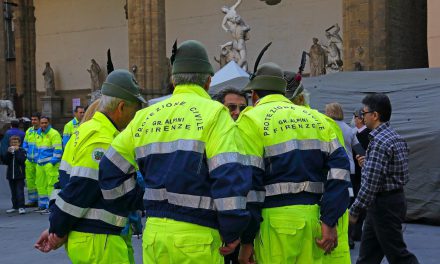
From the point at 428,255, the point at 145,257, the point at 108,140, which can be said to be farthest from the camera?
the point at 428,255

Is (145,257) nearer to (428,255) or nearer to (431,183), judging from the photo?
(428,255)

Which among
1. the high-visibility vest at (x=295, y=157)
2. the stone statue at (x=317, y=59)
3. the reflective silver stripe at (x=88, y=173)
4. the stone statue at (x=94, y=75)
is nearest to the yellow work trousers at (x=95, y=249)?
the reflective silver stripe at (x=88, y=173)

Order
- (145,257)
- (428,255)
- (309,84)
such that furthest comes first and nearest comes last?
(309,84)
(428,255)
(145,257)

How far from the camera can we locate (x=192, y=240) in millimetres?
3156

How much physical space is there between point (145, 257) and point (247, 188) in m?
0.67

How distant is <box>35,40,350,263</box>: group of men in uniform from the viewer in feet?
10.5

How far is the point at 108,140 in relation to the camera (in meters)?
3.91

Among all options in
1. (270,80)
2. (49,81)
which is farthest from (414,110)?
(49,81)

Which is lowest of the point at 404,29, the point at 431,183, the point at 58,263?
the point at 58,263

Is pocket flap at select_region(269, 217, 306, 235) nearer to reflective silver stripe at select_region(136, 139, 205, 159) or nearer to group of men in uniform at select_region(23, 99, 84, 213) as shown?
reflective silver stripe at select_region(136, 139, 205, 159)

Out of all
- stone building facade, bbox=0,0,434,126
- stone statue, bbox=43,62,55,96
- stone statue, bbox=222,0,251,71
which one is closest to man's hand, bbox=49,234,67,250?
stone building facade, bbox=0,0,434,126

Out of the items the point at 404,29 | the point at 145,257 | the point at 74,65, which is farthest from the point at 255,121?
the point at 74,65

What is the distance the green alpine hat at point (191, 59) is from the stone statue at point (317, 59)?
766 inches

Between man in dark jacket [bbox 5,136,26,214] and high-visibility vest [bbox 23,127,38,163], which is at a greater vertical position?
high-visibility vest [bbox 23,127,38,163]
